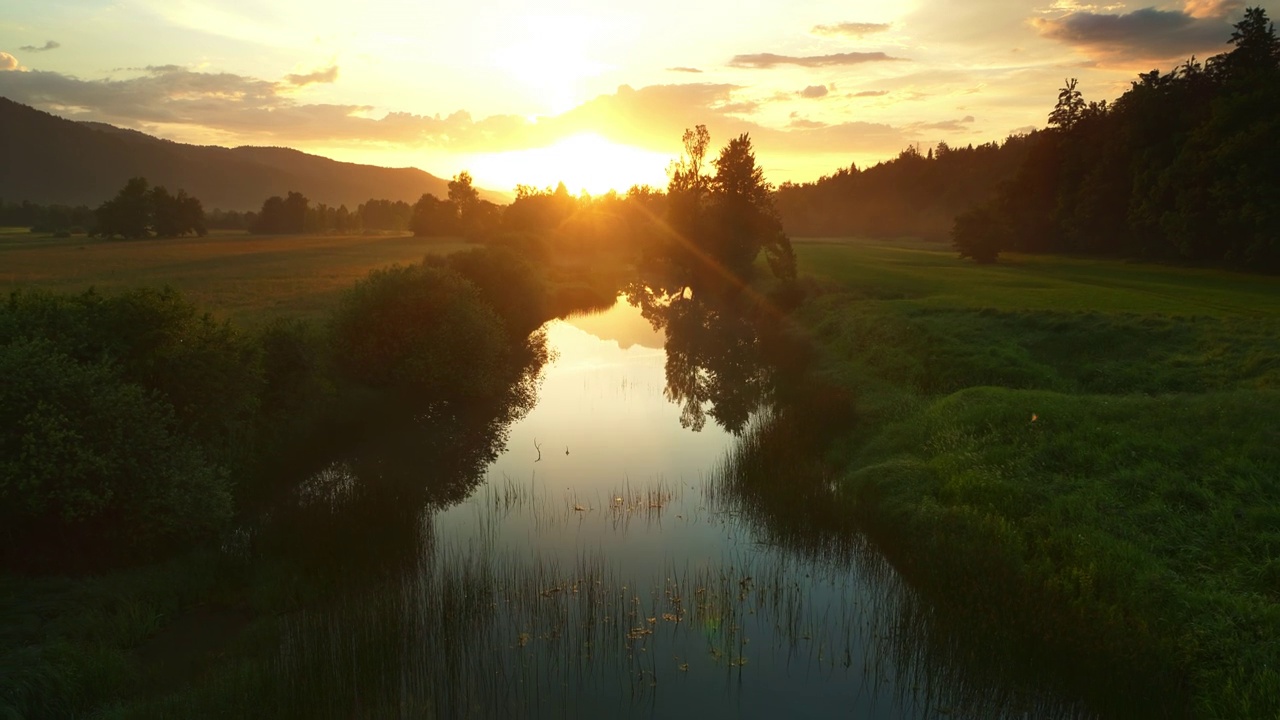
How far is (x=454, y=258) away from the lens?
49.0 metres

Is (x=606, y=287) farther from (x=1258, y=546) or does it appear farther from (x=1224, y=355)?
(x=1258, y=546)

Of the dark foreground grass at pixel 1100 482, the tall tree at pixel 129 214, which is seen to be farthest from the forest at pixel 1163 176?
the tall tree at pixel 129 214

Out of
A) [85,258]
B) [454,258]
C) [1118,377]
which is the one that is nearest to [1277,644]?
[1118,377]

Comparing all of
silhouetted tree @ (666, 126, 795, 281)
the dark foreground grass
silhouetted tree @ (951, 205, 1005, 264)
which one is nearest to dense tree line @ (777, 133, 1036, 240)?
silhouetted tree @ (951, 205, 1005, 264)

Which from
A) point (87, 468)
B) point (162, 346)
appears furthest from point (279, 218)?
point (87, 468)

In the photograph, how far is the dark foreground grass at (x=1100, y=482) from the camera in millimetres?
10086

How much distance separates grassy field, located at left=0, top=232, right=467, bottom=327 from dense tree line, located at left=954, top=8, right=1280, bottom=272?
54692 millimetres

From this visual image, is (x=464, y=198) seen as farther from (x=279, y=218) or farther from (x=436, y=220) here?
(x=279, y=218)

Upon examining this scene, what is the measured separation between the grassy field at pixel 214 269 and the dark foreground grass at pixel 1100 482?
2982cm

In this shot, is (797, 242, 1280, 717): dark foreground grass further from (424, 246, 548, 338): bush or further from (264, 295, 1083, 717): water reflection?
(424, 246, 548, 338): bush

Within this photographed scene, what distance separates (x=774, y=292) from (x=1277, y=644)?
47.6 meters

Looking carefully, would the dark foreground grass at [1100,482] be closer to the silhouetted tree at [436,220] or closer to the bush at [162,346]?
the bush at [162,346]

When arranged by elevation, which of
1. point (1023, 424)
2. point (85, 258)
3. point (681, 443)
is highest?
point (85, 258)

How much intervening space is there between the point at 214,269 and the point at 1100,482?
68.7m
